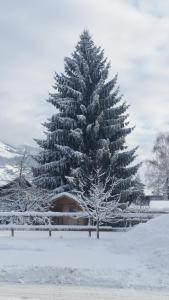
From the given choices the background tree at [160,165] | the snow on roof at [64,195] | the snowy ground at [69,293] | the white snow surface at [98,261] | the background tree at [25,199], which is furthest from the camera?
the background tree at [160,165]

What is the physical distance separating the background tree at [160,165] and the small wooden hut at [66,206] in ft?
85.4

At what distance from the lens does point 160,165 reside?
205 feet

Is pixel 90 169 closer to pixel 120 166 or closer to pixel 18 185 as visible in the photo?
pixel 120 166

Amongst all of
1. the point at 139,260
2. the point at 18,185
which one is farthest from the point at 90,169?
the point at 139,260

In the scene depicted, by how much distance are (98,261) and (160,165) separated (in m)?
47.3

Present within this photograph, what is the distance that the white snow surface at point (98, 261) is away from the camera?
12625mm

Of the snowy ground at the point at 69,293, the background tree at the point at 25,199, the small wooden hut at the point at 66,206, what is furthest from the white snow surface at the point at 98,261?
the background tree at the point at 25,199

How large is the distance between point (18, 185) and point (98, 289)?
3000 cm

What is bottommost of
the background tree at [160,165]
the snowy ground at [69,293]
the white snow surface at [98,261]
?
the snowy ground at [69,293]

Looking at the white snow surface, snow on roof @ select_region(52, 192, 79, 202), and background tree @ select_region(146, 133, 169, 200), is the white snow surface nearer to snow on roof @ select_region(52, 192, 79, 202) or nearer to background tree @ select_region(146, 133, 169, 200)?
snow on roof @ select_region(52, 192, 79, 202)

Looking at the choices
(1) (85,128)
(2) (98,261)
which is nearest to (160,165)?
(1) (85,128)

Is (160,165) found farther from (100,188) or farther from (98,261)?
(98,261)

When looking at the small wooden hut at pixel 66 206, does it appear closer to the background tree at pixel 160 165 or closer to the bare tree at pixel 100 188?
the bare tree at pixel 100 188

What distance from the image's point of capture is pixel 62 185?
39.8 meters
